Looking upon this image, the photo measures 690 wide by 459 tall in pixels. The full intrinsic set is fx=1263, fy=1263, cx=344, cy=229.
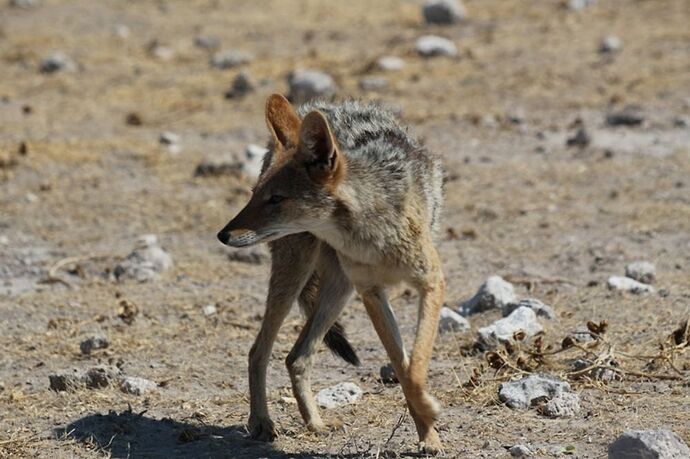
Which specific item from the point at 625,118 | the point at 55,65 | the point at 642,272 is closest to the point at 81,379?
the point at 642,272

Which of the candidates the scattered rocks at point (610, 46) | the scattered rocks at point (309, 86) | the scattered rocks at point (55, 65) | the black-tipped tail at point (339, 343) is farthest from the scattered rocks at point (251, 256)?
the scattered rocks at point (610, 46)

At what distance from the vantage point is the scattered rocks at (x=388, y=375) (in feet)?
23.4

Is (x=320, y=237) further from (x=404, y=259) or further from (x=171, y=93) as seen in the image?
(x=171, y=93)

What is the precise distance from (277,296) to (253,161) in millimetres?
5756

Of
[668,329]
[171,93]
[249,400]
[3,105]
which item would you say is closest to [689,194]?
[668,329]

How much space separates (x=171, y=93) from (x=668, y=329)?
9.05m

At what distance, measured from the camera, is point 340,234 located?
5945mm

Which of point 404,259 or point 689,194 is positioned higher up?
point 404,259

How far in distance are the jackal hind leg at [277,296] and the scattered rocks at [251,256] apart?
320cm

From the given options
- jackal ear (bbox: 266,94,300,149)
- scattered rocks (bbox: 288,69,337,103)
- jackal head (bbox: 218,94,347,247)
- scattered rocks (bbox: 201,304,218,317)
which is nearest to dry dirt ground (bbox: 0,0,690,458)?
scattered rocks (bbox: 201,304,218,317)

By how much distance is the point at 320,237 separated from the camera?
19.9 ft

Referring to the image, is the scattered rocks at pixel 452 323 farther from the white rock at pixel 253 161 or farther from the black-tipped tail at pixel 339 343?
the white rock at pixel 253 161

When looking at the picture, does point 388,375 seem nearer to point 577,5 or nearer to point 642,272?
point 642,272

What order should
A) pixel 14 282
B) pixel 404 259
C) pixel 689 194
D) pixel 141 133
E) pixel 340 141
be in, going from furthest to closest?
1. pixel 141 133
2. pixel 689 194
3. pixel 14 282
4. pixel 340 141
5. pixel 404 259
